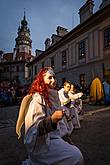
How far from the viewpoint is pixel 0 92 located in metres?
15.7

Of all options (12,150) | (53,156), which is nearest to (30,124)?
(53,156)

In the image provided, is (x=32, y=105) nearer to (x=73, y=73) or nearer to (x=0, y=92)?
(x=0, y=92)

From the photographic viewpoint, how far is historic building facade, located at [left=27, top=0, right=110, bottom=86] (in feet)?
57.4

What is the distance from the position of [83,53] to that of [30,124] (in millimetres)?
19183

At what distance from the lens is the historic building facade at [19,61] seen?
2344 inches

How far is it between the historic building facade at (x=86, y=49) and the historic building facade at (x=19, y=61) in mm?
20445

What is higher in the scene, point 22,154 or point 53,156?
point 53,156

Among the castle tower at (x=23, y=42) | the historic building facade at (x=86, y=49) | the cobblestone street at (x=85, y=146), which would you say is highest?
the castle tower at (x=23, y=42)

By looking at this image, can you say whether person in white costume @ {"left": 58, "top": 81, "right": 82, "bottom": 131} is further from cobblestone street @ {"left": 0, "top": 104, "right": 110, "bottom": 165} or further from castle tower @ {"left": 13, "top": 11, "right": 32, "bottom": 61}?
castle tower @ {"left": 13, "top": 11, "right": 32, "bottom": 61}

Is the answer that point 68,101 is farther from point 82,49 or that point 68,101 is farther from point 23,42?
point 23,42

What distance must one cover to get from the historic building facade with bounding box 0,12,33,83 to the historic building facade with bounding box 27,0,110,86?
805 inches

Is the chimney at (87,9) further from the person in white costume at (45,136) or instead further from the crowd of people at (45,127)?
the person in white costume at (45,136)

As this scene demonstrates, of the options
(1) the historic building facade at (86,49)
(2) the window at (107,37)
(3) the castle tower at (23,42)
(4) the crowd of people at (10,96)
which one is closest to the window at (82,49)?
(1) the historic building facade at (86,49)

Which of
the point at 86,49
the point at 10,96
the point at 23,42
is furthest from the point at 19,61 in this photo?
the point at 10,96
